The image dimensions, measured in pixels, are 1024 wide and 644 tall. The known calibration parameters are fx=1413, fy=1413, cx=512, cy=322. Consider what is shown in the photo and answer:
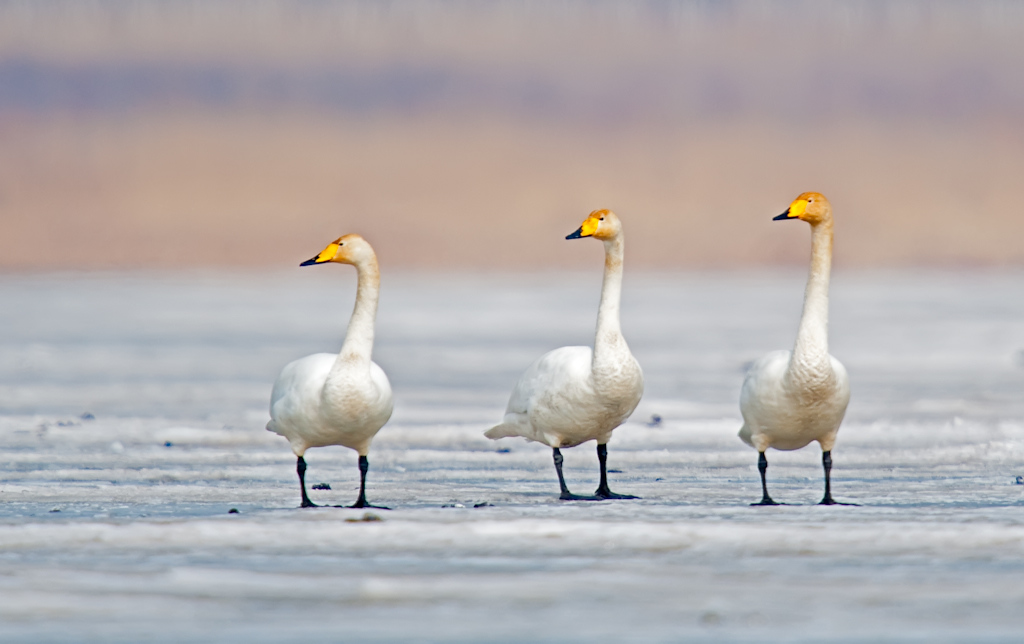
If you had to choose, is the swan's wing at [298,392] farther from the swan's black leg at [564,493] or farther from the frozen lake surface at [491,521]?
the swan's black leg at [564,493]

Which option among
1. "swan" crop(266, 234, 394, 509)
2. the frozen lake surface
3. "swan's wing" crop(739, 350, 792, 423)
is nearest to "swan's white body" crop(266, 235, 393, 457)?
"swan" crop(266, 234, 394, 509)

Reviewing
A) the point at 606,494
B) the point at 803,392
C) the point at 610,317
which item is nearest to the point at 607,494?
the point at 606,494

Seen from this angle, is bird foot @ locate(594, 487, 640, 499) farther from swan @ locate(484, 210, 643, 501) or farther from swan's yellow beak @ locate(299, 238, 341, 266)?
swan's yellow beak @ locate(299, 238, 341, 266)

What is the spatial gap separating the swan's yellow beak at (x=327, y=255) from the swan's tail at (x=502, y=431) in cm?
162

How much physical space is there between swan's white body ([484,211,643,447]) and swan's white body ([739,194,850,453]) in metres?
0.73

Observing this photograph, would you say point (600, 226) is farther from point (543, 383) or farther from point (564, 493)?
point (564, 493)

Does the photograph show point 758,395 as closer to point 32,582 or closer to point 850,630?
point 850,630

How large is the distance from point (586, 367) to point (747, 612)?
11.3 ft

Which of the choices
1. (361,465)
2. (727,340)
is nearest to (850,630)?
(361,465)

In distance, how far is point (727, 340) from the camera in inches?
906

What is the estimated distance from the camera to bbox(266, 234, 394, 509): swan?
7785mm

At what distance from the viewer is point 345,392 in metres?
7.76

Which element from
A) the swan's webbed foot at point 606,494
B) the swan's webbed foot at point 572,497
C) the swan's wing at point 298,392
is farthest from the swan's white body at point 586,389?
the swan's wing at point 298,392

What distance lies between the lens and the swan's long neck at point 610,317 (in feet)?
27.5
